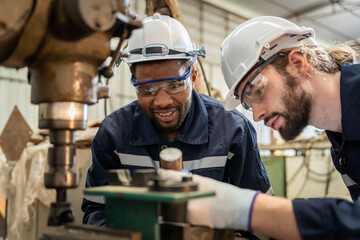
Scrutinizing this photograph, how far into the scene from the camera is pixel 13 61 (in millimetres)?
775

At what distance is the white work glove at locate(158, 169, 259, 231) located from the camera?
2.76ft

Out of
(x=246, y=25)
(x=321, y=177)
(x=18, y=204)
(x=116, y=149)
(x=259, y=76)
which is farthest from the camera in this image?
(x=321, y=177)

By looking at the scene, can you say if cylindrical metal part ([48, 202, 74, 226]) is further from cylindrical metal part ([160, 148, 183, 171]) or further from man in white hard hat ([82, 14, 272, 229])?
man in white hard hat ([82, 14, 272, 229])

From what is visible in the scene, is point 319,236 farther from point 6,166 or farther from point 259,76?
point 6,166

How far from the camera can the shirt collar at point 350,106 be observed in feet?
3.76

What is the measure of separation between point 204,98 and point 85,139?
42.9 inches

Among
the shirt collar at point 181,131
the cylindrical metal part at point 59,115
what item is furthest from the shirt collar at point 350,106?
the cylindrical metal part at point 59,115

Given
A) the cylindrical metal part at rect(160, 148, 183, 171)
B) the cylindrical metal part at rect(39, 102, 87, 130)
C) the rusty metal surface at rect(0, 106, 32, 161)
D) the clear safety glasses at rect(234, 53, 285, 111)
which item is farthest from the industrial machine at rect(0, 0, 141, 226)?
the rusty metal surface at rect(0, 106, 32, 161)

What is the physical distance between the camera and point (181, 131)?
1579 mm

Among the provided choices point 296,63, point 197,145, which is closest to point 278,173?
point 197,145

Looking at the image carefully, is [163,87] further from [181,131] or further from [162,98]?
[181,131]

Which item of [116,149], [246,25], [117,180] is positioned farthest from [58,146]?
[246,25]

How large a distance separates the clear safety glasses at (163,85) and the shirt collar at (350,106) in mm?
623

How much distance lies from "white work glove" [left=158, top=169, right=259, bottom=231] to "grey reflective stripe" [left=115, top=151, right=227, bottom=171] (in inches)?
25.4
